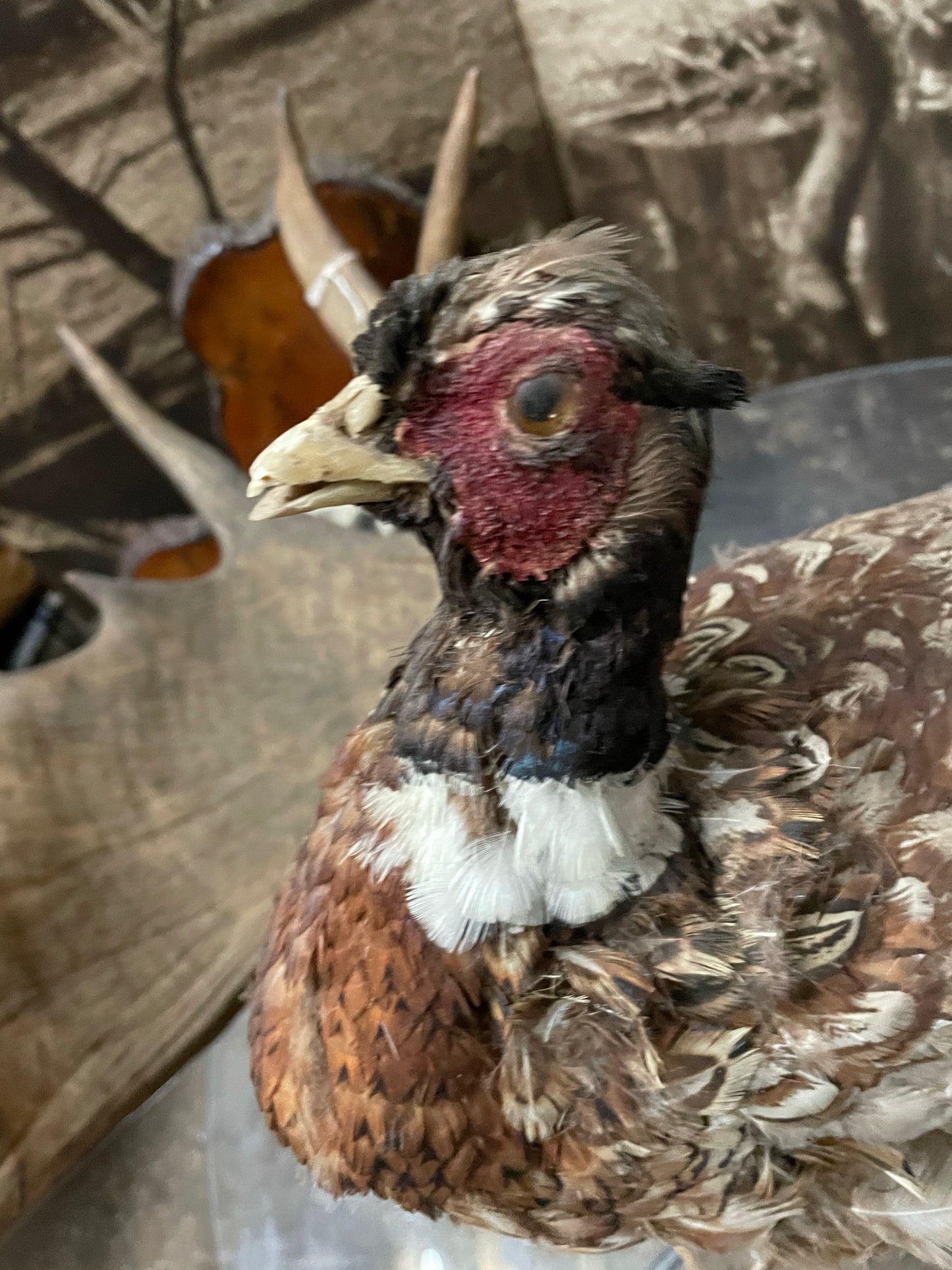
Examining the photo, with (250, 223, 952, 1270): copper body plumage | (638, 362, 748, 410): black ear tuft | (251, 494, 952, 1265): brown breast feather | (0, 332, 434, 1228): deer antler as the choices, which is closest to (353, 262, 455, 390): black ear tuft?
(250, 223, 952, 1270): copper body plumage

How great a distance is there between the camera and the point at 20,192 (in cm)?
118

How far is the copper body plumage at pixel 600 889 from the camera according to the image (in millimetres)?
474

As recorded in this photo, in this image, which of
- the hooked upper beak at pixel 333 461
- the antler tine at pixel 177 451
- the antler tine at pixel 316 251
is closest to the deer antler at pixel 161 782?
the antler tine at pixel 177 451

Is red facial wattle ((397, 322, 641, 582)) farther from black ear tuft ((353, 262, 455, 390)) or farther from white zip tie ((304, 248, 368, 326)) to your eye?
white zip tie ((304, 248, 368, 326))

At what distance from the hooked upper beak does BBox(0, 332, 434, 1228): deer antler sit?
69 cm

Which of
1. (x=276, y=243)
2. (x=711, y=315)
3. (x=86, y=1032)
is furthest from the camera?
(x=711, y=315)

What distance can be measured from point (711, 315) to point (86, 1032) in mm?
1348

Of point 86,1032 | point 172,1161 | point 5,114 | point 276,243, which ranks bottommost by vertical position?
point 172,1161

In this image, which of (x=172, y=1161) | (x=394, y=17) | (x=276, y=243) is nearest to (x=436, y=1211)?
(x=172, y=1161)

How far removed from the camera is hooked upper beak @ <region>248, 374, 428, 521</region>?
18.7 inches

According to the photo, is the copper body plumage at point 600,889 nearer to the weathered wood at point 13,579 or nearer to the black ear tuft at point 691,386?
the black ear tuft at point 691,386

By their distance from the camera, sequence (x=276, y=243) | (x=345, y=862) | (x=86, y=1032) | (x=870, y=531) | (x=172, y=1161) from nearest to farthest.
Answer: (x=345, y=862), (x=870, y=531), (x=86, y=1032), (x=172, y=1161), (x=276, y=243)

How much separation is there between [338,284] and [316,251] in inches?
2.3

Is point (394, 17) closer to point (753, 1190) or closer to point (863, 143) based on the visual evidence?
point (863, 143)
